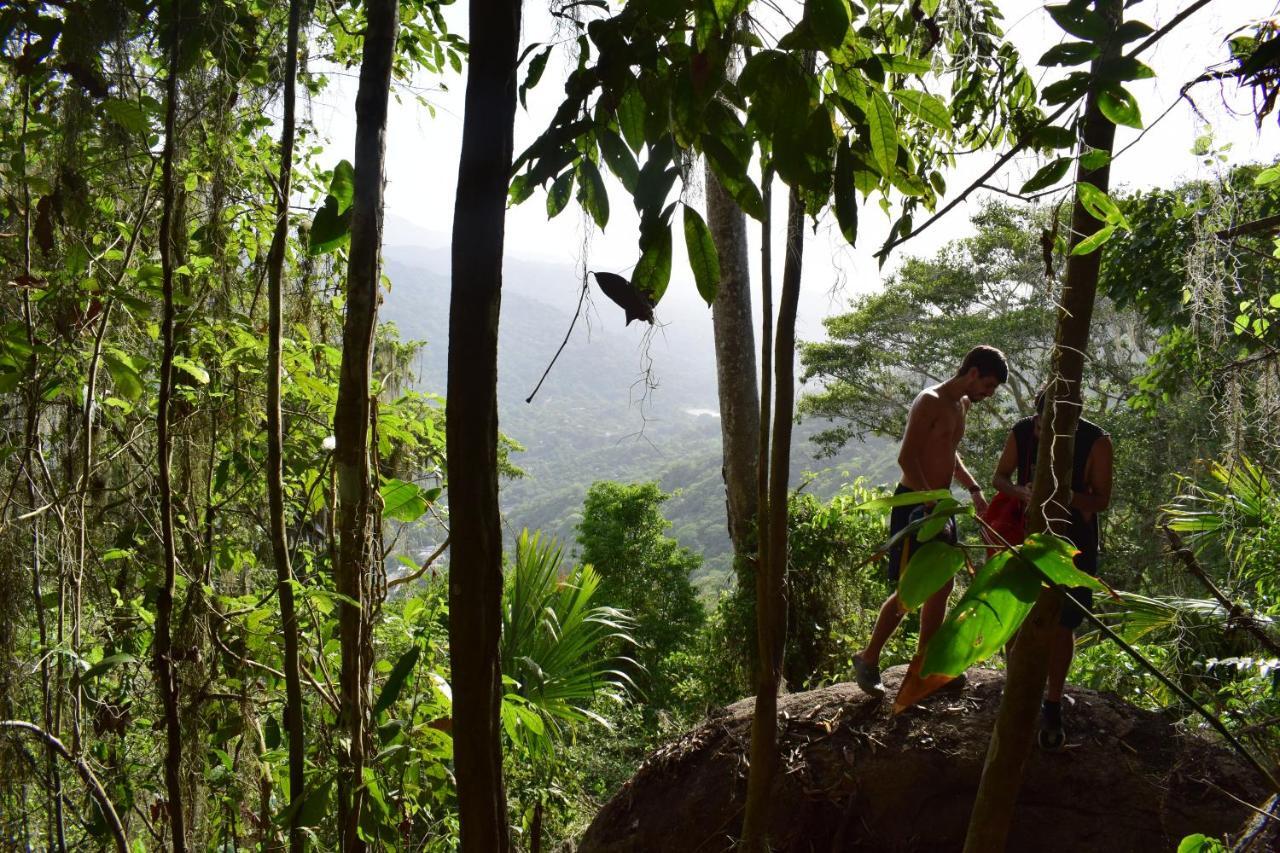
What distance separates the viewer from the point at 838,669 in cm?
498

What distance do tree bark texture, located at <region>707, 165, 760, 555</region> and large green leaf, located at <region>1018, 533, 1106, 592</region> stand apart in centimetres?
467

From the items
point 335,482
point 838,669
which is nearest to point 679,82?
point 335,482

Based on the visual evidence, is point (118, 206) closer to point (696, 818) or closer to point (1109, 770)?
point (696, 818)

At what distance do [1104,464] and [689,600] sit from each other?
358 inches

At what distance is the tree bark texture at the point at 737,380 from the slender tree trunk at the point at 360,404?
160 inches

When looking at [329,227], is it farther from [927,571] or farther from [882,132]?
[927,571]

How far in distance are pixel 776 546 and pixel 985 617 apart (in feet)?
2.17

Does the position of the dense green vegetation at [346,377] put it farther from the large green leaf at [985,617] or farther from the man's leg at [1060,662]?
the man's leg at [1060,662]

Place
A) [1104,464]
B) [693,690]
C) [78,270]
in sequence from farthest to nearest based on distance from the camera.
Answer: [693,690]
[1104,464]
[78,270]

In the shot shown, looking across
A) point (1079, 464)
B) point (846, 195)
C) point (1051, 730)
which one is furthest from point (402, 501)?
point (1051, 730)

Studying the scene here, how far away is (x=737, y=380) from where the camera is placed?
5387 mm

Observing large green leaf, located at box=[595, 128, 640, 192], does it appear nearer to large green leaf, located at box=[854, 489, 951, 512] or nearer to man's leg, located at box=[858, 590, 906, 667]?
large green leaf, located at box=[854, 489, 951, 512]

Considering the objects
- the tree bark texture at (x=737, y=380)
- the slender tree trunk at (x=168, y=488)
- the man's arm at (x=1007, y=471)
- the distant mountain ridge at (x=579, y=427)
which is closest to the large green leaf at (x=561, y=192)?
the slender tree trunk at (x=168, y=488)

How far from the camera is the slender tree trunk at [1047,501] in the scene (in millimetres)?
923
